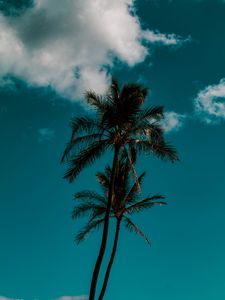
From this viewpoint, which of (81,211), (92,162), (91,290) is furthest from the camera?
(81,211)

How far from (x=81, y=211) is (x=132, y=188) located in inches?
121

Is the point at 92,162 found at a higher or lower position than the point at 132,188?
lower

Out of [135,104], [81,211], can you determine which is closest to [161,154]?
[135,104]

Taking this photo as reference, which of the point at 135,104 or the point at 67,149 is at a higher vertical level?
the point at 135,104

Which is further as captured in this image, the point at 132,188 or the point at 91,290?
the point at 132,188

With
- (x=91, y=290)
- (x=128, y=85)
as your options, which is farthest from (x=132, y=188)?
(x=91, y=290)

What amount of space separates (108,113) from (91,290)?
7.24m

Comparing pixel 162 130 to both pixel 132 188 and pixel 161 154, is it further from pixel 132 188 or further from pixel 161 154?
pixel 132 188

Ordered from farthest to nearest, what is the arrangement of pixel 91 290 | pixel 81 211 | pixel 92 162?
pixel 81 211 → pixel 92 162 → pixel 91 290

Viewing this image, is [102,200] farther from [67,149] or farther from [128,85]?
[128,85]

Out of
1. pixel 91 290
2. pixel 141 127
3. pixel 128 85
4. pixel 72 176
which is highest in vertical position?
pixel 128 85

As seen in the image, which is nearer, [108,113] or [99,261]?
[99,261]

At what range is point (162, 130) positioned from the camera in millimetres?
20547

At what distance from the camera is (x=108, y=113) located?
1991 cm
